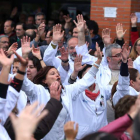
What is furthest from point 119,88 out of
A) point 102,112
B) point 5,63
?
point 5,63

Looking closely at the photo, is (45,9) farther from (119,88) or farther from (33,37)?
(119,88)

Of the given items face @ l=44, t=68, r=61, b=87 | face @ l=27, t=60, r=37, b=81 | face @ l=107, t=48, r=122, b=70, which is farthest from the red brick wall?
face @ l=44, t=68, r=61, b=87

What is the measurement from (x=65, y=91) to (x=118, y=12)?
4.93m

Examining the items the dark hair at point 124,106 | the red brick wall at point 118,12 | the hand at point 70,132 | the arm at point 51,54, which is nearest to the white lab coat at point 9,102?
the dark hair at point 124,106

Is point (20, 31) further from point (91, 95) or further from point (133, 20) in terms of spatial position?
point (91, 95)

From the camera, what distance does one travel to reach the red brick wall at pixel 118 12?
9.42m

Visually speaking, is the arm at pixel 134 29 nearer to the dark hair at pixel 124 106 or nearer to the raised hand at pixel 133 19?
the raised hand at pixel 133 19

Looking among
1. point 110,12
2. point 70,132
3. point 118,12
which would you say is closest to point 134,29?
point 118,12

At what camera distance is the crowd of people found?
2.87m

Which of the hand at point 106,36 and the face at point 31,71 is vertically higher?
the hand at point 106,36

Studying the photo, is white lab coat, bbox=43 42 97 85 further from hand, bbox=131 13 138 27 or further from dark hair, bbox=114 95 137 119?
dark hair, bbox=114 95 137 119

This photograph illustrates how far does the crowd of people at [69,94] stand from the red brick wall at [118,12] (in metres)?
1.12

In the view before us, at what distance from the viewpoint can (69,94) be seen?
494cm

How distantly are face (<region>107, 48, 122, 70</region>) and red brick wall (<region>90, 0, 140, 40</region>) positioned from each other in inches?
122
